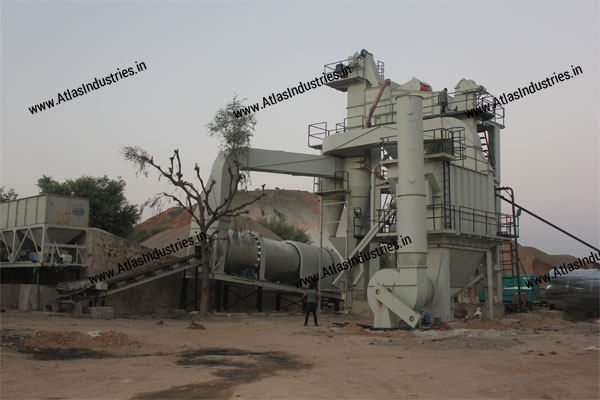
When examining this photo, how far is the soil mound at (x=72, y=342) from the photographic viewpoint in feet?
38.8

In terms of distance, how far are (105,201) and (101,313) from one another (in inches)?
866

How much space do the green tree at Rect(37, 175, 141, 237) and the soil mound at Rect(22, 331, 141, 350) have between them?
1129 inches

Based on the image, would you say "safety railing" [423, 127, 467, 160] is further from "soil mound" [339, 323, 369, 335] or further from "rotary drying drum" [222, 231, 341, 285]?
"rotary drying drum" [222, 231, 341, 285]

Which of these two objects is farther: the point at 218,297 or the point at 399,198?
the point at 218,297

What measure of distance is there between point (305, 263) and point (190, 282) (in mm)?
6085

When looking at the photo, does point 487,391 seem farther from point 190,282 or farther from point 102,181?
point 102,181

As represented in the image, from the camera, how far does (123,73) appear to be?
21094 millimetres

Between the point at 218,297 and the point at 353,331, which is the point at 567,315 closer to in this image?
the point at 353,331

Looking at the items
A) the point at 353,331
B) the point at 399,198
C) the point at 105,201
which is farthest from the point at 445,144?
the point at 105,201

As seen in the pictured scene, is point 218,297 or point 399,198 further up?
point 399,198

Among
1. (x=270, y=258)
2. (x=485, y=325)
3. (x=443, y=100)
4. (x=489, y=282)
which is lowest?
(x=485, y=325)

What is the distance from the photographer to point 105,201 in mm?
41031

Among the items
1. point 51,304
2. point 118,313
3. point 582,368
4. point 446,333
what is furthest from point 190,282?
point 582,368

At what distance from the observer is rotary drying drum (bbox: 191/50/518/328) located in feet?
58.1
